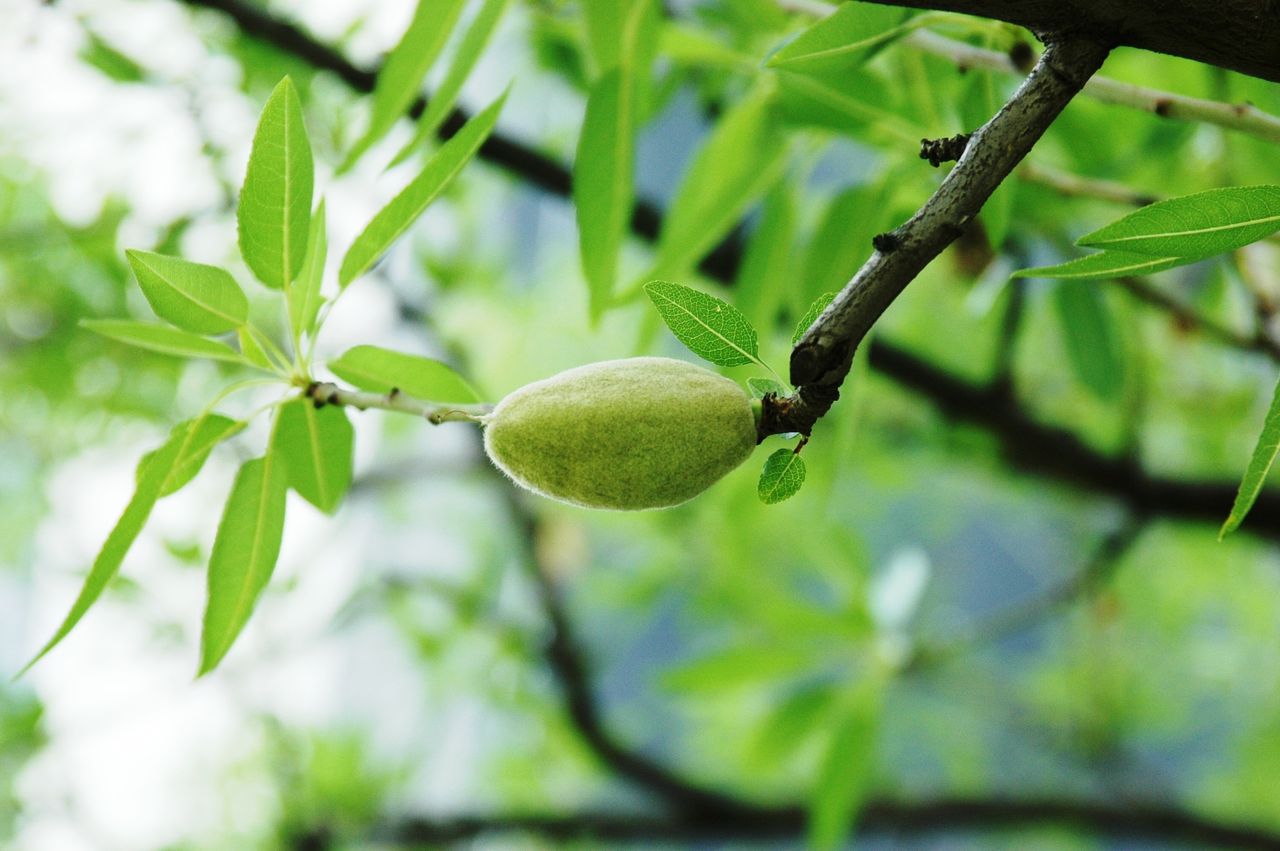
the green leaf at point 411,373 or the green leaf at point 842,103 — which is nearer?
the green leaf at point 411,373

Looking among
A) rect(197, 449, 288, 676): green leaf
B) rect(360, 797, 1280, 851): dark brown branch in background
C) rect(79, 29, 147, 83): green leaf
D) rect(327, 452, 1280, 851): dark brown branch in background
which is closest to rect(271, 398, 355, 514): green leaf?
rect(197, 449, 288, 676): green leaf

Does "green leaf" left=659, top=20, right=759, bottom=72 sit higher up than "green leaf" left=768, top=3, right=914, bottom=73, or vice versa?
"green leaf" left=768, top=3, right=914, bottom=73

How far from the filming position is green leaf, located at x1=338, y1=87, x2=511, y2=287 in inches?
15.4

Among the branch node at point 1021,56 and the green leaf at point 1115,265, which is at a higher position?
the branch node at point 1021,56

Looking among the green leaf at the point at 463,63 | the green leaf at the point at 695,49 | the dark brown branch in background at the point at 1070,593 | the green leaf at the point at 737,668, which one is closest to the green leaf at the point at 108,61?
the green leaf at the point at 695,49

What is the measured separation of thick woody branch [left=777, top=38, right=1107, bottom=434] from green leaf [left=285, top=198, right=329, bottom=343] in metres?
0.23

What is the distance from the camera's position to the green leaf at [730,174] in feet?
2.22

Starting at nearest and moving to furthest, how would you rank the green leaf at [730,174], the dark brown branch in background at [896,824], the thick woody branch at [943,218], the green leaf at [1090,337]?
the thick woody branch at [943,218] < the green leaf at [730,174] < the green leaf at [1090,337] < the dark brown branch in background at [896,824]

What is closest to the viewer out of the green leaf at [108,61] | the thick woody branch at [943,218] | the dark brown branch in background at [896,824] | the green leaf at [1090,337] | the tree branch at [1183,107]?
the thick woody branch at [943,218]

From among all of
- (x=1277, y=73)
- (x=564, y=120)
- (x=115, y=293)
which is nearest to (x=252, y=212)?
(x=1277, y=73)

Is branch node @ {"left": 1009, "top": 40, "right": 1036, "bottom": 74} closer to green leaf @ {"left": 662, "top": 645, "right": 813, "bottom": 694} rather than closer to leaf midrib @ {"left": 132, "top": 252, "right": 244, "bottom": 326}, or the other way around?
leaf midrib @ {"left": 132, "top": 252, "right": 244, "bottom": 326}

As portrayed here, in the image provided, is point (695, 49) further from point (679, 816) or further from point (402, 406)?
point (679, 816)

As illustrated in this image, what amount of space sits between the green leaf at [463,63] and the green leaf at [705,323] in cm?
20

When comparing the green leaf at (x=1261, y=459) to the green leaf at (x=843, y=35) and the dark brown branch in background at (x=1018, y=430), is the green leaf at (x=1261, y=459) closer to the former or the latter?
the green leaf at (x=843, y=35)
